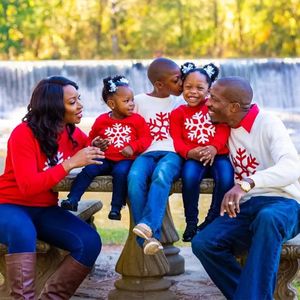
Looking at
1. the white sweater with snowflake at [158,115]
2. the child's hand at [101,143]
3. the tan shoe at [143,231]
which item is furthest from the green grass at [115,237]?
the tan shoe at [143,231]

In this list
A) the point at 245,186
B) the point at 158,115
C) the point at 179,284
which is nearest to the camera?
the point at 245,186

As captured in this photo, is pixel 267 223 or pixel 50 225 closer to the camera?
pixel 267 223

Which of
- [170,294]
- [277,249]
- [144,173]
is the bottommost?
[170,294]

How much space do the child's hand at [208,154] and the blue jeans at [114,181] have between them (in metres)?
0.42

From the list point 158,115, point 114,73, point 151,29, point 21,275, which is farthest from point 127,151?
point 151,29

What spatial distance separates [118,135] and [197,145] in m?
0.46

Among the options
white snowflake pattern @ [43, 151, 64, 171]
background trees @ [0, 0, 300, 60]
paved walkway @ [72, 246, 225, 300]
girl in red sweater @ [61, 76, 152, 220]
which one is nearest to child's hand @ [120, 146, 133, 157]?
girl in red sweater @ [61, 76, 152, 220]

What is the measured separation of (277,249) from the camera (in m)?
4.58

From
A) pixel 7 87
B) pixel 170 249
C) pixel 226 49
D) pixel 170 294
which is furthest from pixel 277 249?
pixel 226 49

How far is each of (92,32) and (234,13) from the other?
4064 millimetres

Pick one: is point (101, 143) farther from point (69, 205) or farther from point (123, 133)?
point (69, 205)

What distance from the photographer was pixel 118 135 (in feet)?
17.4

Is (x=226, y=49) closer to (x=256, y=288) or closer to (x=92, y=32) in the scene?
(x=92, y=32)

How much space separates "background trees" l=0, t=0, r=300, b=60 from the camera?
26.0m
